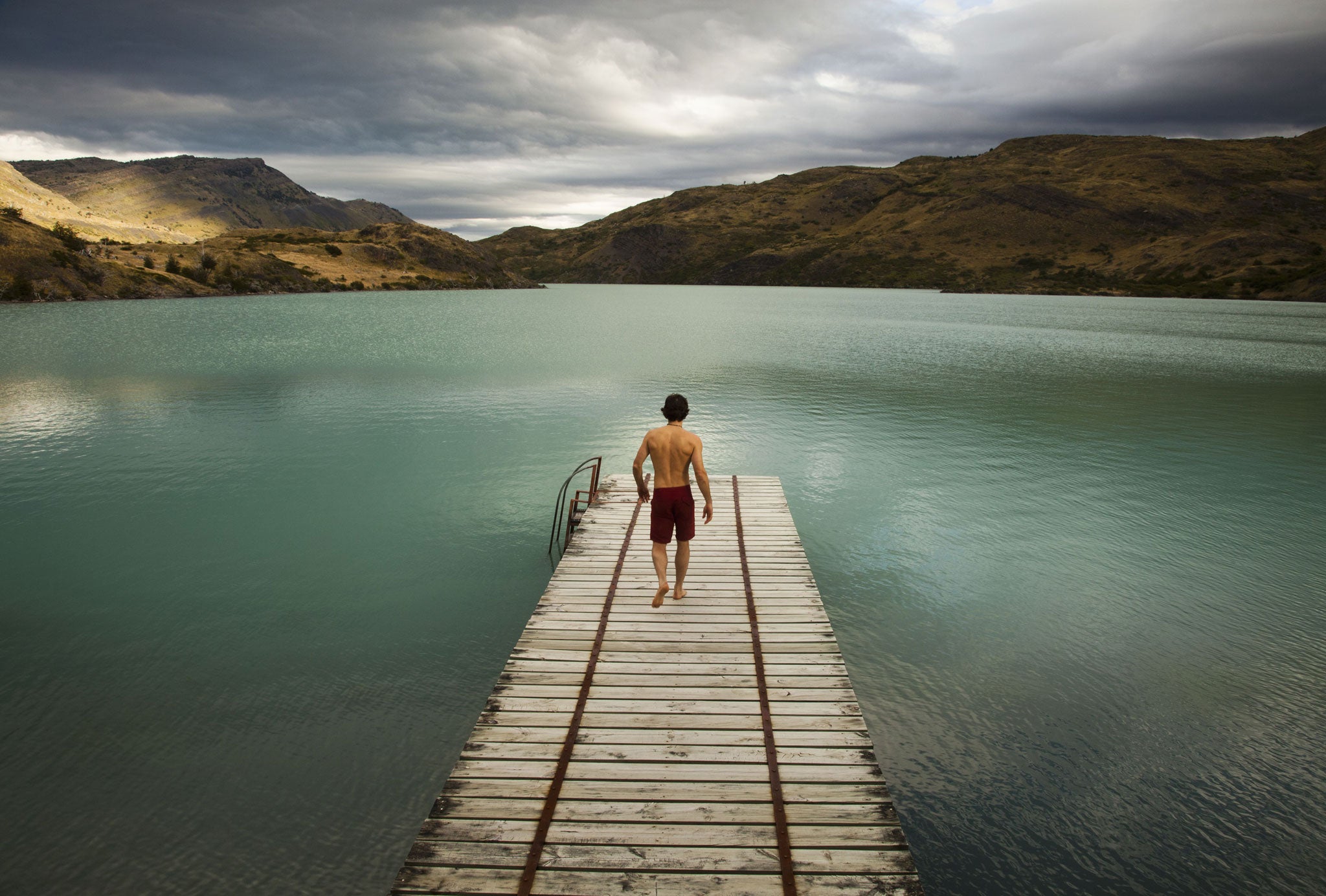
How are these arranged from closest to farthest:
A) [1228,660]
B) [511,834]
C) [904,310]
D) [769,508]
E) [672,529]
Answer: [511,834] < [672,529] < [1228,660] < [769,508] < [904,310]

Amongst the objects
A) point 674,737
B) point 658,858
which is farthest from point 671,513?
point 658,858

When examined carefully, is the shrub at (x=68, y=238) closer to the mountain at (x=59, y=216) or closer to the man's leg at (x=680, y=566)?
the mountain at (x=59, y=216)

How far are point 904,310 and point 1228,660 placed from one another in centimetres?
9613

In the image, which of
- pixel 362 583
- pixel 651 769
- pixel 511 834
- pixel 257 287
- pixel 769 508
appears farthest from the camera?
pixel 257 287

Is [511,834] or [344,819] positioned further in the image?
[344,819]

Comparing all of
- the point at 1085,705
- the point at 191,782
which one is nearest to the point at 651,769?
the point at 191,782

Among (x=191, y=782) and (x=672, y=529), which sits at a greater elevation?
(x=672, y=529)

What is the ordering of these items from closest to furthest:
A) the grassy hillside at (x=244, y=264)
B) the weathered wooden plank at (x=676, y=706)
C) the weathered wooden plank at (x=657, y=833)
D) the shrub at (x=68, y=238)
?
the weathered wooden plank at (x=657, y=833)
the weathered wooden plank at (x=676, y=706)
the grassy hillside at (x=244, y=264)
the shrub at (x=68, y=238)

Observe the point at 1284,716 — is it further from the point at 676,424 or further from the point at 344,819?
the point at 344,819

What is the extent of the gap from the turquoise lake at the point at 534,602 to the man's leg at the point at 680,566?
2740mm

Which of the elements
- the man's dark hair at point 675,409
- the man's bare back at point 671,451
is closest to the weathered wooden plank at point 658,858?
the man's bare back at point 671,451

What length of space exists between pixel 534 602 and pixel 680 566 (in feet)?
12.0

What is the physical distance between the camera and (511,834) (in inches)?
203

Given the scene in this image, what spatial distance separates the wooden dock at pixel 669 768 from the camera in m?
4.87
